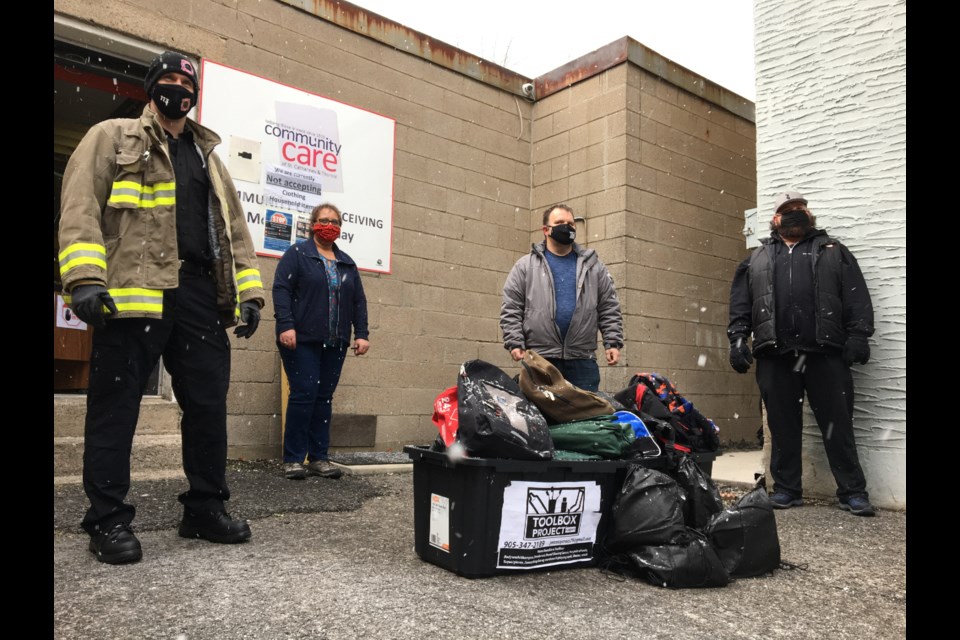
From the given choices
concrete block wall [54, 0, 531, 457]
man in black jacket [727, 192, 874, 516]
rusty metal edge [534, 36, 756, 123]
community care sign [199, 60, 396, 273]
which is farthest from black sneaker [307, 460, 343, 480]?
rusty metal edge [534, 36, 756, 123]

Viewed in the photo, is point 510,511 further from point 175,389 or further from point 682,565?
point 175,389

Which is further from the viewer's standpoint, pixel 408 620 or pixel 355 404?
pixel 355 404

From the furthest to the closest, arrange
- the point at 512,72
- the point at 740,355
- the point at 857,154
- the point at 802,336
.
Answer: the point at 512,72, the point at 857,154, the point at 740,355, the point at 802,336

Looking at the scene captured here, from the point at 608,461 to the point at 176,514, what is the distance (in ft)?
7.27

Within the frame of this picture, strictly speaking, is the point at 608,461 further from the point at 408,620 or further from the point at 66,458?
the point at 66,458

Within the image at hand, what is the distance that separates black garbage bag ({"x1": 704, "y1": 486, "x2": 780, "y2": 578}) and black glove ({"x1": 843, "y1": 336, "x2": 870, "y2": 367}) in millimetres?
1755

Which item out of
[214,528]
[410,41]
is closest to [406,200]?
[410,41]

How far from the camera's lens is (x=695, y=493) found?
9.98 ft

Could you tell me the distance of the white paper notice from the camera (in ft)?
9.43

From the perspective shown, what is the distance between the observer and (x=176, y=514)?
3.72 meters

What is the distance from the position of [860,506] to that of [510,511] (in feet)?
8.68

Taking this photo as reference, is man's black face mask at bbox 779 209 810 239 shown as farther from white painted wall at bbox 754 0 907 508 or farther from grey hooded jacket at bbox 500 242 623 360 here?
grey hooded jacket at bbox 500 242 623 360

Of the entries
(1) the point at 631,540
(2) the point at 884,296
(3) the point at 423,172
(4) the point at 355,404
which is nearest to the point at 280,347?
(4) the point at 355,404

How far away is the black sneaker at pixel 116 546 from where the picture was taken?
9.16 ft
